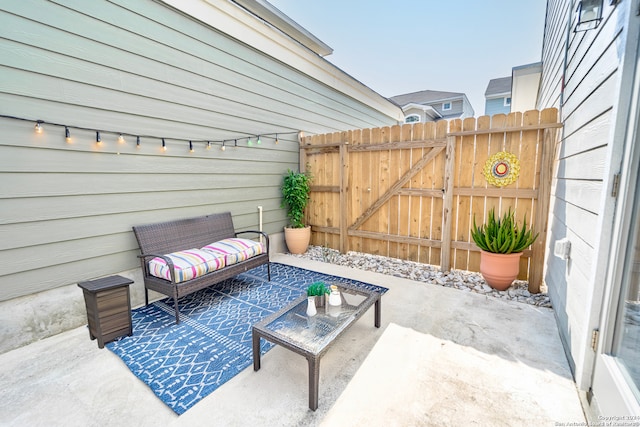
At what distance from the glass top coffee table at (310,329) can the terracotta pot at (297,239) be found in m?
2.51

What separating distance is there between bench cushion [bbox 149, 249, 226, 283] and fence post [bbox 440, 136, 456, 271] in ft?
9.60

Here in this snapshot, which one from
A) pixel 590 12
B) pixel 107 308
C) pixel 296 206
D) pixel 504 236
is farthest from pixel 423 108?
pixel 107 308

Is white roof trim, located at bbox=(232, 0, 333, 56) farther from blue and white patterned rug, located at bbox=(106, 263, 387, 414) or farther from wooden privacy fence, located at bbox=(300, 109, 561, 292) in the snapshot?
blue and white patterned rug, located at bbox=(106, 263, 387, 414)

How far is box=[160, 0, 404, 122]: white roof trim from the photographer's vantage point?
3.46m

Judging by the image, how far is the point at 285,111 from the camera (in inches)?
191

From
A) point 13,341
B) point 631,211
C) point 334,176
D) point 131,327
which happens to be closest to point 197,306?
point 131,327

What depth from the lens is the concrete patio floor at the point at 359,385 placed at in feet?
5.09

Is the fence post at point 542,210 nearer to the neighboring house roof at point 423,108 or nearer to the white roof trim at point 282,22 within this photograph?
the white roof trim at point 282,22

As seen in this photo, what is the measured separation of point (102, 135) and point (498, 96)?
16852 mm

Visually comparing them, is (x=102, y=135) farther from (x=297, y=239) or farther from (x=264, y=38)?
(x=297, y=239)

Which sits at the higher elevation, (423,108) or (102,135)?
(423,108)

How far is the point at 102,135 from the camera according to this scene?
8.89 feet

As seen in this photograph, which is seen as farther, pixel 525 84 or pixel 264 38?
pixel 525 84

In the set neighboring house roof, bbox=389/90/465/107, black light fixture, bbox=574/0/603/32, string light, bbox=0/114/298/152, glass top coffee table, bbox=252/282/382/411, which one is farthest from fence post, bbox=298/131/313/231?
neighboring house roof, bbox=389/90/465/107
